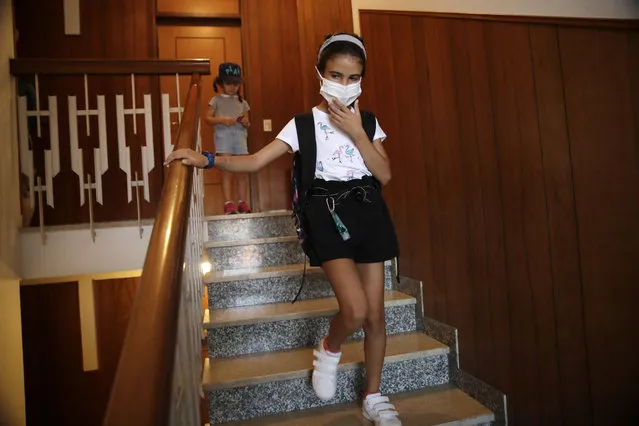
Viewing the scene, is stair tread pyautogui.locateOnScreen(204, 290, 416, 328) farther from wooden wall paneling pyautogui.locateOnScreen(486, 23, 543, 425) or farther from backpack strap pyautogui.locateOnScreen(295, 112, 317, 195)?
wooden wall paneling pyautogui.locateOnScreen(486, 23, 543, 425)

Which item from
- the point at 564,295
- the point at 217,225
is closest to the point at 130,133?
the point at 217,225

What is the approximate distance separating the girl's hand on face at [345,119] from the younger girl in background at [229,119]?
158 centimetres

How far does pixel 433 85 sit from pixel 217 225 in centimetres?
168

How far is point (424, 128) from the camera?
2.49 metres

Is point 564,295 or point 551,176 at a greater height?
point 551,176

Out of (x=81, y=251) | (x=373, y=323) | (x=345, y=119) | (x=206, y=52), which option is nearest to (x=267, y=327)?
(x=373, y=323)

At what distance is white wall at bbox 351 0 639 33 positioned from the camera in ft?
8.31

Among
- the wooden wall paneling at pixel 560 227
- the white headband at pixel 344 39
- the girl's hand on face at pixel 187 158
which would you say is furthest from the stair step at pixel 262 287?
the wooden wall paneling at pixel 560 227

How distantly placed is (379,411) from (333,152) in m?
0.90

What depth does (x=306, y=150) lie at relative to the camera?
1304mm

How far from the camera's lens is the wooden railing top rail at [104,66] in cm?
202

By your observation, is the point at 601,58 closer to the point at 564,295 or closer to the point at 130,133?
the point at 564,295

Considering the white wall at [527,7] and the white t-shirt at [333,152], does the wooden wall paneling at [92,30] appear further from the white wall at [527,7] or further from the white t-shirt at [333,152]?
the white t-shirt at [333,152]

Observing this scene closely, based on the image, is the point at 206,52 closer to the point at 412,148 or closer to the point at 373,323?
the point at 412,148
